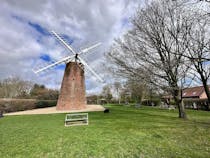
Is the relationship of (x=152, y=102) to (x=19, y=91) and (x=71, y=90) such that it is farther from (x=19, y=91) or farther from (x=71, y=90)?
(x=19, y=91)

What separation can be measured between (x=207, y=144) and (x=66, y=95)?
16.2 meters

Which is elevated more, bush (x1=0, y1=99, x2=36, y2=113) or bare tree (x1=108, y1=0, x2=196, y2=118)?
Result: bare tree (x1=108, y1=0, x2=196, y2=118)

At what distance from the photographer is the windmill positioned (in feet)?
62.2

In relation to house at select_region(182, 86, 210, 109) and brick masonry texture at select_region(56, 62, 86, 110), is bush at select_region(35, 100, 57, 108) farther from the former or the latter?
house at select_region(182, 86, 210, 109)

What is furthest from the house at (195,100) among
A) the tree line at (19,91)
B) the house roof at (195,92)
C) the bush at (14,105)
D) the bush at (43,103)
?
the tree line at (19,91)

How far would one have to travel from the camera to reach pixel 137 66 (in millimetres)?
10383

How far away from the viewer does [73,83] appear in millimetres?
19125

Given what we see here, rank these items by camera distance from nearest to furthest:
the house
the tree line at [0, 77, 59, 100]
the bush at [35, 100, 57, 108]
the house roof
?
the house, the bush at [35, 100, 57, 108], the house roof, the tree line at [0, 77, 59, 100]

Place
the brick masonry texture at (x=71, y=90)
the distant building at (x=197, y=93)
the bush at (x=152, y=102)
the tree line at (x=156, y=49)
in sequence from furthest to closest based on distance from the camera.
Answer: the bush at (x=152, y=102)
the distant building at (x=197, y=93)
the brick masonry texture at (x=71, y=90)
the tree line at (x=156, y=49)

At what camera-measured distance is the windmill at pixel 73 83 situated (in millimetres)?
18953

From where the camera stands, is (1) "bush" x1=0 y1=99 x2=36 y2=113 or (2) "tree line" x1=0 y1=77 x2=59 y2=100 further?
(2) "tree line" x1=0 y1=77 x2=59 y2=100

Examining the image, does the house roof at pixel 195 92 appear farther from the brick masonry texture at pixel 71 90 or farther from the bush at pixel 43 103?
the bush at pixel 43 103

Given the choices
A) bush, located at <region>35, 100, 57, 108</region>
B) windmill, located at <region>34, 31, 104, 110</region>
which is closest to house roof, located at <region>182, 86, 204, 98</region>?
windmill, located at <region>34, 31, 104, 110</region>

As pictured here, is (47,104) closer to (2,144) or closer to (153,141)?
(2,144)
